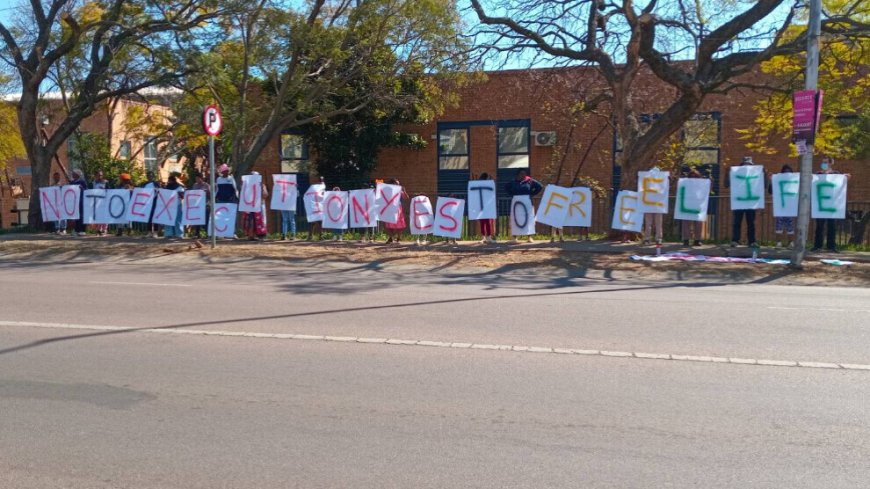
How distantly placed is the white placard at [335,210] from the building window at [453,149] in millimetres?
10967

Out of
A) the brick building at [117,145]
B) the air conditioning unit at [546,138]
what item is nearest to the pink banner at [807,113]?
the air conditioning unit at [546,138]

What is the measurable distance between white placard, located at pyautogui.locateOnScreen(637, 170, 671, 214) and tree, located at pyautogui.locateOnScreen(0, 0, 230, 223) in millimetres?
11873

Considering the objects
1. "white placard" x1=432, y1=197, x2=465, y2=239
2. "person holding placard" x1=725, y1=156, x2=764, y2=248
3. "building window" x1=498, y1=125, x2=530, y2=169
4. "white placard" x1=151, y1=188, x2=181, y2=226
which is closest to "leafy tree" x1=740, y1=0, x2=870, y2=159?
"person holding placard" x1=725, y1=156, x2=764, y2=248

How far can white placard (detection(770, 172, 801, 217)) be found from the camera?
590 inches

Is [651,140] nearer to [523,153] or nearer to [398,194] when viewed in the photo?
[398,194]

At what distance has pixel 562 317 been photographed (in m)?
8.86

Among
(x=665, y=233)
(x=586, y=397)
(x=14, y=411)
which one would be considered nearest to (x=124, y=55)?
(x=665, y=233)

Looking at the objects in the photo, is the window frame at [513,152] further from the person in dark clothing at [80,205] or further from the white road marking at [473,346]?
the white road marking at [473,346]

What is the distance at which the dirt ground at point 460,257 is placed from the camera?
522 inches

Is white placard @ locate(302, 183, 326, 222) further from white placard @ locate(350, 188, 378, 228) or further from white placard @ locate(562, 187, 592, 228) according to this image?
white placard @ locate(562, 187, 592, 228)

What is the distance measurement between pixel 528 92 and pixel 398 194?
11664 millimetres

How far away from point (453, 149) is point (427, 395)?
23098mm

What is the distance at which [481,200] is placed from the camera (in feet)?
56.3

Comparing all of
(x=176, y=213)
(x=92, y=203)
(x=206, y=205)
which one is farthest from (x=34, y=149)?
(x=206, y=205)
